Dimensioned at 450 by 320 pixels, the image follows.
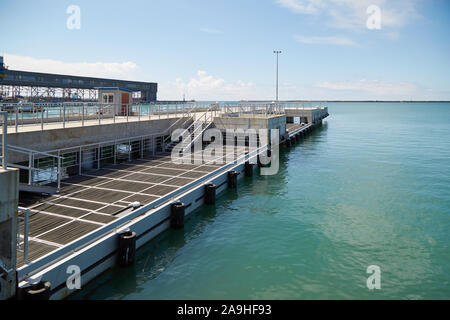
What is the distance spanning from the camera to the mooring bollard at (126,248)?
10.2m

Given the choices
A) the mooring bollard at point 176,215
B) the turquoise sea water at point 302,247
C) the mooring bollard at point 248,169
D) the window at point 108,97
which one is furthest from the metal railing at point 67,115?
the turquoise sea water at point 302,247

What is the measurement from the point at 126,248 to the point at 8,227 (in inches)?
142

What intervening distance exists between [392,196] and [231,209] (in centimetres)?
923

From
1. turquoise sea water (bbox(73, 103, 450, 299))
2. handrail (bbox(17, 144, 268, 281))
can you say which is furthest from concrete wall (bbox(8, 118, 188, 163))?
turquoise sea water (bbox(73, 103, 450, 299))

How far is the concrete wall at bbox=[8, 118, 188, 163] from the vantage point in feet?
49.8

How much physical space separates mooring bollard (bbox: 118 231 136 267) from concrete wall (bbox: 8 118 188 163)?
791 cm

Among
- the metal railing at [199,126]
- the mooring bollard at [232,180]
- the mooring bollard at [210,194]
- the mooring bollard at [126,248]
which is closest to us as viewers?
the mooring bollard at [126,248]

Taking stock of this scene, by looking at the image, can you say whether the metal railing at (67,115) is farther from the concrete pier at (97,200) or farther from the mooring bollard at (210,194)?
the mooring bollard at (210,194)

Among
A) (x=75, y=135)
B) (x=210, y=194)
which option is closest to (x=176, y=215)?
(x=210, y=194)

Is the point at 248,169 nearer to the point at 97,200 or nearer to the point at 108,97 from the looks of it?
the point at 97,200

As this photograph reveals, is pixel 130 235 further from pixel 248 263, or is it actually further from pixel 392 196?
pixel 392 196

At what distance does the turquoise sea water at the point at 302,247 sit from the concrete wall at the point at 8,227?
1922mm

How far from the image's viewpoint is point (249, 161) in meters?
24.4
